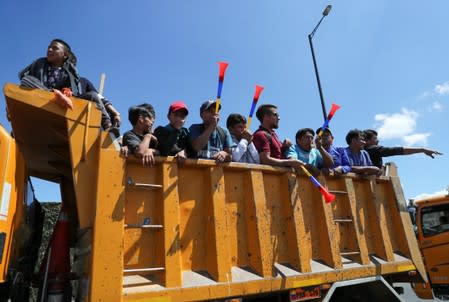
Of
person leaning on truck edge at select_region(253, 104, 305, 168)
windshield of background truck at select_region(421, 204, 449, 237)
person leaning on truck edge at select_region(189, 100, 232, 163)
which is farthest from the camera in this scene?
windshield of background truck at select_region(421, 204, 449, 237)

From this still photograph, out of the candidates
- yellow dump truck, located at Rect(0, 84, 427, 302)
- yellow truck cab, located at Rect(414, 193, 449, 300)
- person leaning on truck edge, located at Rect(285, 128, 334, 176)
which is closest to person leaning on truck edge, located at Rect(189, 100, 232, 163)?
yellow dump truck, located at Rect(0, 84, 427, 302)

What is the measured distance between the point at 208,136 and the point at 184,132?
0.27 m

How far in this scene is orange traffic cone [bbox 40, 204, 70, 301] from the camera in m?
2.53

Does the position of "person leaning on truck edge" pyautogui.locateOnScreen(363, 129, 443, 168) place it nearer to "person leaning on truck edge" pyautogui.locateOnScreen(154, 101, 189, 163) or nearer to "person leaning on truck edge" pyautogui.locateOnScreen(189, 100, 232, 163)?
"person leaning on truck edge" pyautogui.locateOnScreen(189, 100, 232, 163)

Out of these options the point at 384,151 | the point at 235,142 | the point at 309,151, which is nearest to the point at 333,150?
the point at 309,151

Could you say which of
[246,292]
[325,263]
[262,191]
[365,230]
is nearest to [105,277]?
[246,292]

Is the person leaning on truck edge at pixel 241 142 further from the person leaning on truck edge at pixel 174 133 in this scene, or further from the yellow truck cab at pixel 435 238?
the yellow truck cab at pixel 435 238

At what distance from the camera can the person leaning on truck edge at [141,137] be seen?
2635 mm

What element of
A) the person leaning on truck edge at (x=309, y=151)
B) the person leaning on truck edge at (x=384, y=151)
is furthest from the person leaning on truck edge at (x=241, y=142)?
the person leaning on truck edge at (x=384, y=151)

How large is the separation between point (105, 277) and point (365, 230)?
3197mm

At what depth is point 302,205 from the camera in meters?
3.59

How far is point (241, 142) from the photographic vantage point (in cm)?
374

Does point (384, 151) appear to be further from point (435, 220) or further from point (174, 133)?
point (174, 133)

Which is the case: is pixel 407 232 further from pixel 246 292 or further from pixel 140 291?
pixel 140 291
